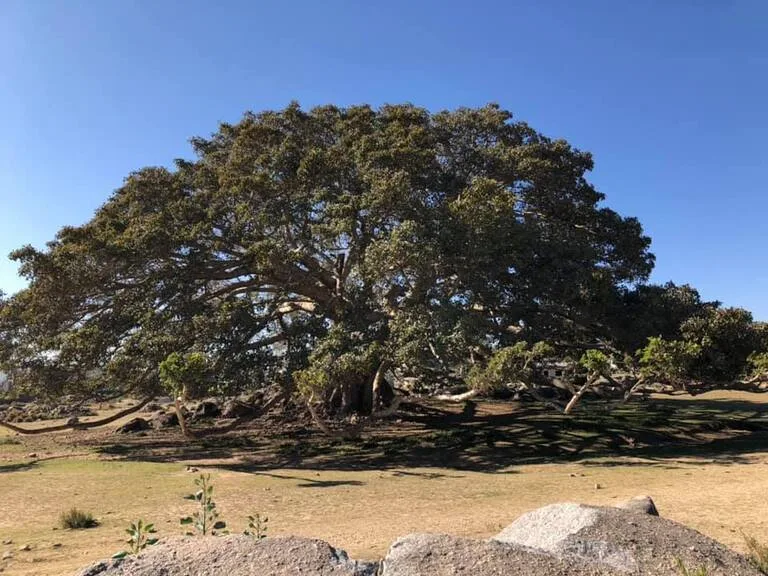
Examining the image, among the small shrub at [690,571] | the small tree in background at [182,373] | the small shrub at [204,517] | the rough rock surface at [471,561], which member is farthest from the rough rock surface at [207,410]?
the small shrub at [690,571]

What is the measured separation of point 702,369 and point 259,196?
578 inches

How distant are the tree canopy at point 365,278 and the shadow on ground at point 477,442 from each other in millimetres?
2192

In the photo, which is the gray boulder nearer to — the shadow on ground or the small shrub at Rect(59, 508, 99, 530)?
the shadow on ground

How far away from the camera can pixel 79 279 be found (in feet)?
59.1

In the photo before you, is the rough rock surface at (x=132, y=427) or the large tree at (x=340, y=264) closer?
the large tree at (x=340, y=264)

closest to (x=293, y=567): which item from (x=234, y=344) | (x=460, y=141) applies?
(x=234, y=344)

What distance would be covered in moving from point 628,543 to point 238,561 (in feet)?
9.27

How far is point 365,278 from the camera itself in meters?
18.5

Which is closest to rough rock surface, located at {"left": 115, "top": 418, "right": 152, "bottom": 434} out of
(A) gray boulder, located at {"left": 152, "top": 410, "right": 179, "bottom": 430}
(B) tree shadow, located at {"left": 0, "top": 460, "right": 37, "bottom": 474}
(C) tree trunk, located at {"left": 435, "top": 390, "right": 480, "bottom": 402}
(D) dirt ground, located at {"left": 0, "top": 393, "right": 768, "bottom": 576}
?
(A) gray boulder, located at {"left": 152, "top": 410, "right": 179, "bottom": 430}

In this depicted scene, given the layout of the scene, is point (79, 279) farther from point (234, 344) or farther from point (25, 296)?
point (234, 344)

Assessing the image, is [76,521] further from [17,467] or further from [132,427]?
[132,427]

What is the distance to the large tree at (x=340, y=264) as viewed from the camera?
16844 mm

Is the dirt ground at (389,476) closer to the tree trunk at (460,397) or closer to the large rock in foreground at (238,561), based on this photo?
the tree trunk at (460,397)

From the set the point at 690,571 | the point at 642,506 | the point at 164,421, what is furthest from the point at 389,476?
the point at 164,421
